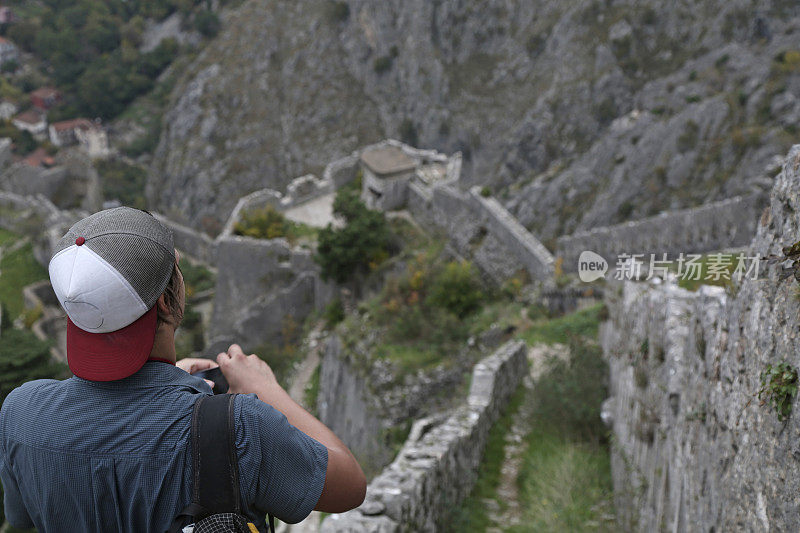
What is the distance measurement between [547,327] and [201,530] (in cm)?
1029

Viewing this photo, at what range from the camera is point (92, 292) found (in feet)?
5.52

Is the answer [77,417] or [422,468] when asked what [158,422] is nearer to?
[77,417]

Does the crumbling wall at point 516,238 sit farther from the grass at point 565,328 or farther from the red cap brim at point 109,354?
the red cap brim at point 109,354

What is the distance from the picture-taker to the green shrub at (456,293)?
1330cm

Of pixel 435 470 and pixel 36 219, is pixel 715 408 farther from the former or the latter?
pixel 36 219

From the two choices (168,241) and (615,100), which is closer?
(168,241)

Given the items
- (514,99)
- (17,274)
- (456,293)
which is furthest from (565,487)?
(514,99)

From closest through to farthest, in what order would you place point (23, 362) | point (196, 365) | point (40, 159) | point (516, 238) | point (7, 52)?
1. point (196, 365)
2. point (516, 238)
3. point (23, 362)
4. point (40, 159)
5. point (7, 52)

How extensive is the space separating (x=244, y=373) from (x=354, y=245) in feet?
48.2

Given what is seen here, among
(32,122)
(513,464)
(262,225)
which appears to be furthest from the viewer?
(32,122)

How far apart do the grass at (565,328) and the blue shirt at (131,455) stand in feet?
28.1

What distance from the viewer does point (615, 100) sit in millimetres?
34750

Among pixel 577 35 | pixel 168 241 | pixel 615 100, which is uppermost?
pixel 577 35

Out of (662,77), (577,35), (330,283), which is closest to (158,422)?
(330,283)
